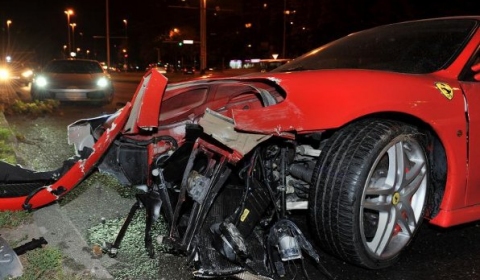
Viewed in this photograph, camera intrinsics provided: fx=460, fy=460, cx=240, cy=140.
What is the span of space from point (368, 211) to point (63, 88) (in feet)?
33.6

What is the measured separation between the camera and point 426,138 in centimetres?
296

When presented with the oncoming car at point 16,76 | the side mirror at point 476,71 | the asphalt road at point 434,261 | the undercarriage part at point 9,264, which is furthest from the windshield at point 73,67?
the oncoming car at point 16,76

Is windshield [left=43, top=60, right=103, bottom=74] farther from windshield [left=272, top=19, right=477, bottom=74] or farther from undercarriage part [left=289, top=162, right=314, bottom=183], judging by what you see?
undercarriage part [left=289, top=162, right=314, bottom=183]

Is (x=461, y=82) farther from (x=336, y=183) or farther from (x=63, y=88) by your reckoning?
(x=63, y=88)

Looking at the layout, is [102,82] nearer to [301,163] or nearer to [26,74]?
[301,163]

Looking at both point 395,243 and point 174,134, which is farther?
point 174,134

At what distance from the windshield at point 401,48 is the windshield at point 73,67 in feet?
31.2

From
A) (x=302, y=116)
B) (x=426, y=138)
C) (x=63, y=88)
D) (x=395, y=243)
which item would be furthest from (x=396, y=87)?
(x=63, y=88)

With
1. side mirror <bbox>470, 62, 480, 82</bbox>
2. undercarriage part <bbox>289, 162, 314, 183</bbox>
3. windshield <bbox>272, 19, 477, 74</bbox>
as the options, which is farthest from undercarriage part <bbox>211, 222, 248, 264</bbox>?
side mirror <bbox>470, 62, 480, 82</bbox>

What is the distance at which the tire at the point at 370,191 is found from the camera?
2541 millimetres

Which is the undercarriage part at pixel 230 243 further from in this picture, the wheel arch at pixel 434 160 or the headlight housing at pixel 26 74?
the headlight housing at pixel 26 74

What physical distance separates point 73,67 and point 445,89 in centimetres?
1142

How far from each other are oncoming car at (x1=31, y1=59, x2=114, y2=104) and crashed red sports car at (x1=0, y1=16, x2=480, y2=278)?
8.63 meters

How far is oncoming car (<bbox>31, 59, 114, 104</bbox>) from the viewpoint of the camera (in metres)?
11.6
